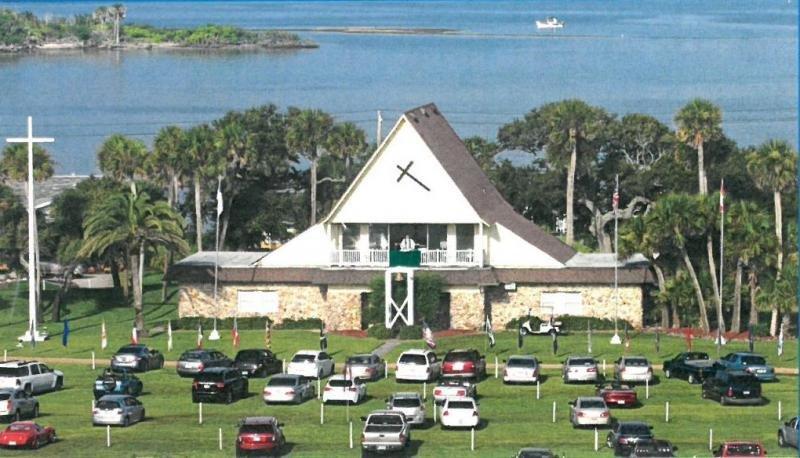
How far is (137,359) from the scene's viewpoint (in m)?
75.4

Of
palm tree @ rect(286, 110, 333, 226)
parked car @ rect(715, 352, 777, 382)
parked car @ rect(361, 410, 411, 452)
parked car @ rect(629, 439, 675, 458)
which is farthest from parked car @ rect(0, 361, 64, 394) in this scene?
palm tree @ rect(286, 110, 333, 226)

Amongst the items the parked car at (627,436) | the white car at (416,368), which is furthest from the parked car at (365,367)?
the parked car at (627,436)

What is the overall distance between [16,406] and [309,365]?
1423 cm

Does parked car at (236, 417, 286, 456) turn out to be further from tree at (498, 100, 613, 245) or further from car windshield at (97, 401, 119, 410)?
tree at (498, 100, 613, 245)

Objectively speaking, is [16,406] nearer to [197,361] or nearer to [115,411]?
[115,411]

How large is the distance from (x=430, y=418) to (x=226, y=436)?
7265 millimetres

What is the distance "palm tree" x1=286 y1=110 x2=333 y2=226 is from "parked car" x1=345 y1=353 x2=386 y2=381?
52.4 meters

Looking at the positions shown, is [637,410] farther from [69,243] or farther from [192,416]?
[69,243]

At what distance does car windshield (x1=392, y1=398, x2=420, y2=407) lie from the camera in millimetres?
60812

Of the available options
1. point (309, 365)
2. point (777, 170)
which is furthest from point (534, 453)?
point (777, 170)

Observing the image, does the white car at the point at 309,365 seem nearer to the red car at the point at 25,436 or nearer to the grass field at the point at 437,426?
the grass field at the point at 437,426

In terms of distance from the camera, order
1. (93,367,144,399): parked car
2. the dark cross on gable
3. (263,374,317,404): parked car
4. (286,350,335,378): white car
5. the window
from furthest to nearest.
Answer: the window < the dark cross on gable < (286,350,335,378): white car < (93,367,144,399): parked car < (263,374,317,404): parked car

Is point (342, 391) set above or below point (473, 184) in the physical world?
below

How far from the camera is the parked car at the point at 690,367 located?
70.9m
